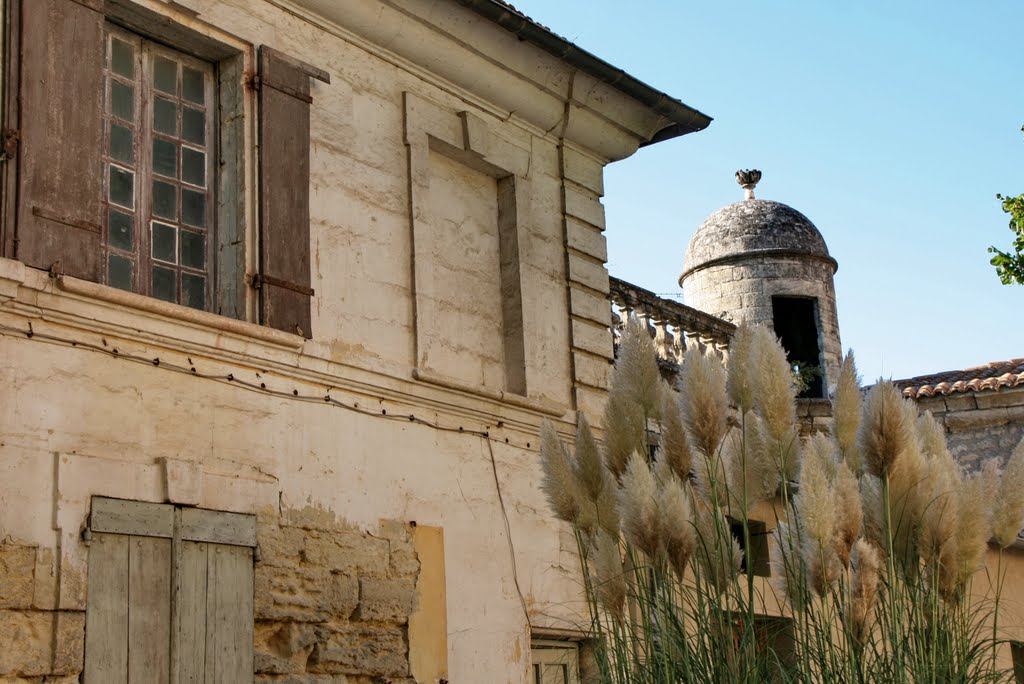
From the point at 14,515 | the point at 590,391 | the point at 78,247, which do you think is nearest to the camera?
the point at 14,515

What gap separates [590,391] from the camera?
905cm

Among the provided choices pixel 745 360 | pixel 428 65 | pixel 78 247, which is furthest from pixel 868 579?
pixel 428 65

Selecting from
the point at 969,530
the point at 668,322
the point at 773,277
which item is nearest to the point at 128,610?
the point at 969,530

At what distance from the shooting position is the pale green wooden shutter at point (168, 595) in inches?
234

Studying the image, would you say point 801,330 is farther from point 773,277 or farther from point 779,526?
point 779,526

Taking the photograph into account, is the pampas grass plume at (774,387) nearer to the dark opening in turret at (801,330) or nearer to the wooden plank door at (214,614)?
the wooden plank door at (214,614)

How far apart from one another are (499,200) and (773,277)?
8.43 metres

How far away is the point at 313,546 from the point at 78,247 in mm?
1799

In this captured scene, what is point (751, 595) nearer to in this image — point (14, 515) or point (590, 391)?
point (14, 515)

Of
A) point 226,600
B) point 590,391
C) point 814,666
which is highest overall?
point 590,391

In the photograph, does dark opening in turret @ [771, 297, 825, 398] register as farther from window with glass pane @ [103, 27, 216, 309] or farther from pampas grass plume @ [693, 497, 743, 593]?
pampas grass plume @ [693, 497, 743, 593]

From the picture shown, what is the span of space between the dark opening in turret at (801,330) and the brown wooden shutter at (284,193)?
10.2 metres

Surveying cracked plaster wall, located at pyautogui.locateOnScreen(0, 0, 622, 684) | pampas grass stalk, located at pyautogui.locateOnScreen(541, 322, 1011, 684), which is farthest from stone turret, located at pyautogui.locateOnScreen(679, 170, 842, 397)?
pampas grass stalk, located at pyautogui.locateOnScreen(541, 322, 1011, 684)

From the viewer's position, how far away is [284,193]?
7.31 m
